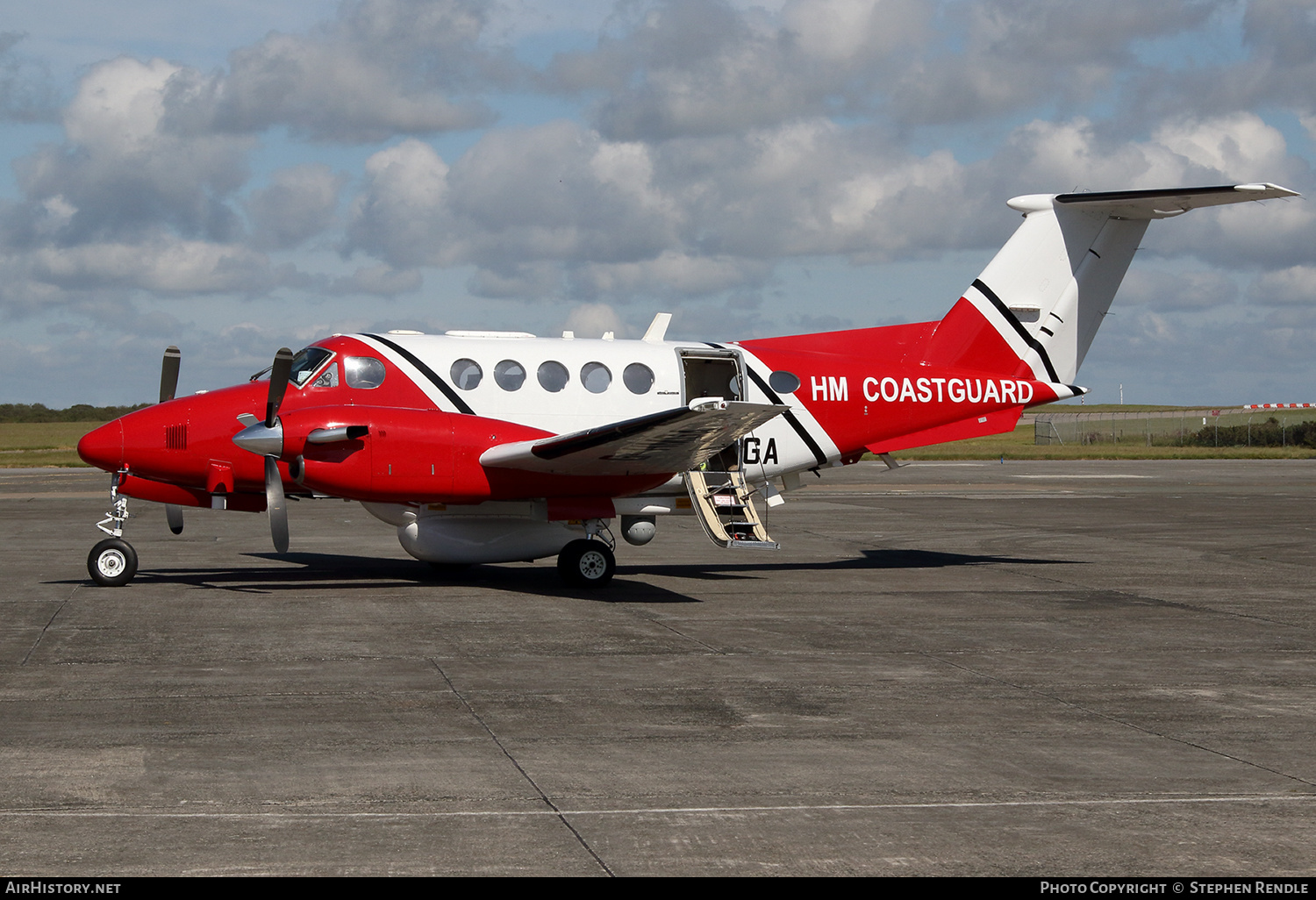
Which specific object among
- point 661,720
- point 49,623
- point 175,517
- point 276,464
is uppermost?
point 276,464

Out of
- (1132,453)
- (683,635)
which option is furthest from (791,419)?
(1132,453)

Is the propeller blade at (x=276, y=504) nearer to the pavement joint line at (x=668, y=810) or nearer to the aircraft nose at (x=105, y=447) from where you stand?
the aircraft nose at (x=105, y=447)

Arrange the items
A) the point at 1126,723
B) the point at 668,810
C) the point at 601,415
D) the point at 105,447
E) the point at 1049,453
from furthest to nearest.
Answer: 1. the point at 1049,453
2. the point at 601,415
3. the point at 105,447
4. the point at 1126,723
5. the point at 668,810

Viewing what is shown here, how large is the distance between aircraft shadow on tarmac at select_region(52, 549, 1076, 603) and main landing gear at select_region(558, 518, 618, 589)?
0.17 m

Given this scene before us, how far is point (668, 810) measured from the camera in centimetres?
612

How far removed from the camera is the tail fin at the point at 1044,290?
18266mm

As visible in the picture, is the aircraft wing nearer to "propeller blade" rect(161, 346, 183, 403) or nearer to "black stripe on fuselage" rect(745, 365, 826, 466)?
"black stripe on fuselage" rect(745, 365, 826, 466)

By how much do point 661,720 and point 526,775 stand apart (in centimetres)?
164

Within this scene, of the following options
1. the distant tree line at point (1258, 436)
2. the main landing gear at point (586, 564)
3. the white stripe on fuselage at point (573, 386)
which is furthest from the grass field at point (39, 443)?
the distant tree line at point (1258, 436)

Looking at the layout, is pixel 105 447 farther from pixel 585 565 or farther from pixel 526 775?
pixel 526 775

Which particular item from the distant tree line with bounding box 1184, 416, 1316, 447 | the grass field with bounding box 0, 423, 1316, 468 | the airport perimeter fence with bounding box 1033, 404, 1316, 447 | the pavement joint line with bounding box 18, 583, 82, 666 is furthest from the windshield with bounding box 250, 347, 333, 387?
the distant tree line with bounding box 1184, 416, 1316, 447

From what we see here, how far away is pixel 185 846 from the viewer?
5430 millimetres
